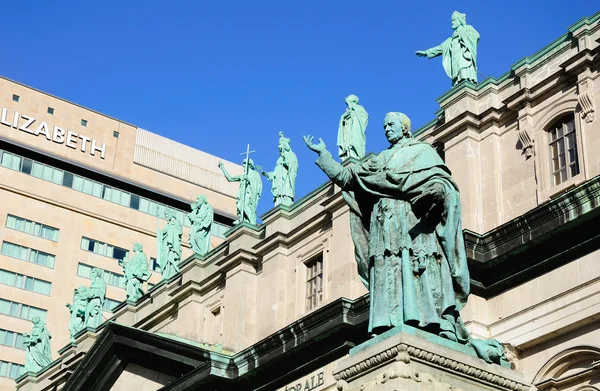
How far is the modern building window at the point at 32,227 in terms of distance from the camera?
237 feet

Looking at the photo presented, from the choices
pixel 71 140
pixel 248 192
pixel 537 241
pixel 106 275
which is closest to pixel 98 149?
pixel 71 140

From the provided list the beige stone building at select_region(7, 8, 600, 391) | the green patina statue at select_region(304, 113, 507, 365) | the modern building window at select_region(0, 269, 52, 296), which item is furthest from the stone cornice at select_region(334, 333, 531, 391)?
the modern building window at select_region(0, 269, 52, 296)

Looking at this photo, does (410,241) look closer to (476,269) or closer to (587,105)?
(476,269)

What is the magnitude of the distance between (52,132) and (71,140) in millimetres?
1349

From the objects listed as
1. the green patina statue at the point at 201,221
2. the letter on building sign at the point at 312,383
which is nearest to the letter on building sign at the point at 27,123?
the green patina statue at the point at 201,221

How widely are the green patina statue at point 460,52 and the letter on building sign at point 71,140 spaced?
48183mm

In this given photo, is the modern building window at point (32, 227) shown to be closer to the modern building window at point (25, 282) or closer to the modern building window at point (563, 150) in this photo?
the modern building window at point (25, 282)

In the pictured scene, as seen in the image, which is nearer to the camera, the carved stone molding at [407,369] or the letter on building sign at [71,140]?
the carved stone molding at [407,369]

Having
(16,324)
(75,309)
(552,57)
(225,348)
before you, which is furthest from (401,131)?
(16,324)

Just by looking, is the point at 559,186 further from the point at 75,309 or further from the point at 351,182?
the point at 75,309

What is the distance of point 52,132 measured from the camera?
76875 mm

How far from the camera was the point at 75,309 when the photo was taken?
5009cm

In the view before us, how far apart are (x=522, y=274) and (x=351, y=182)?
1743cm

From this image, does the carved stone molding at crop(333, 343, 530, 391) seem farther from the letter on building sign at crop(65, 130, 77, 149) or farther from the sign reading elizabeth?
the letter on building sign at crop(65, 130, 77, 149)
